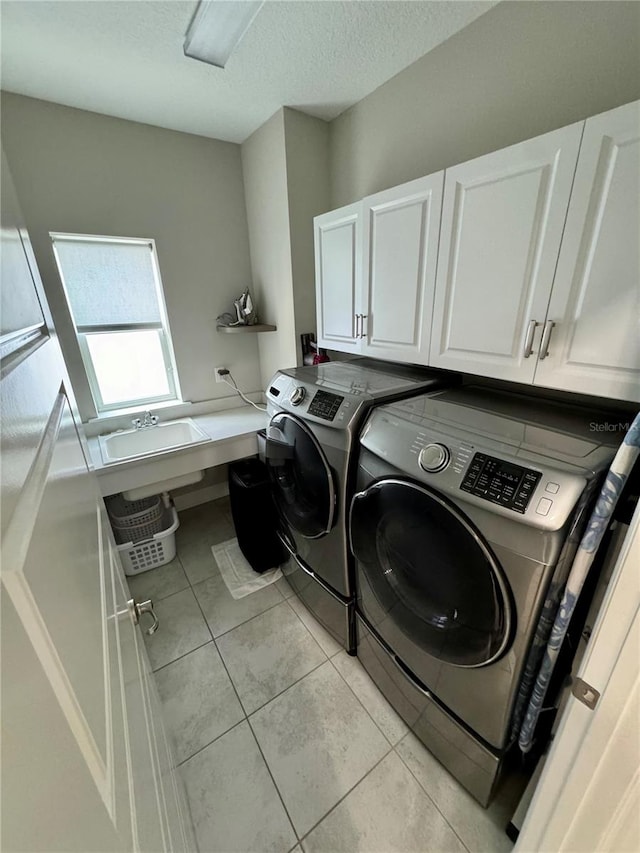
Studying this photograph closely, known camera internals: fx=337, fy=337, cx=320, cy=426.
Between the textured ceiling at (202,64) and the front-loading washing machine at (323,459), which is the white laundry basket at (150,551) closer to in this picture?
the front-loading washing machine at (323,459)

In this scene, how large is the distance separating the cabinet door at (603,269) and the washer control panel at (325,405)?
28.9 inches

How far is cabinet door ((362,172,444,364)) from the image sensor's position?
50.8 inches

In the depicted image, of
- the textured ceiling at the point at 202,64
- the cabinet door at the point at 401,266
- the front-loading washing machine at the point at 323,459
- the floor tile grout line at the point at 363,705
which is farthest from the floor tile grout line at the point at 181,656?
the textured ceiling at the point at 202,64

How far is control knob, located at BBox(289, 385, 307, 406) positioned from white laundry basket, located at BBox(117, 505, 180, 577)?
1.28 metres

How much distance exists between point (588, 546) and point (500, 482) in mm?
217

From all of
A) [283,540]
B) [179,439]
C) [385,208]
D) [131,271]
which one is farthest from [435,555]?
[131,271]

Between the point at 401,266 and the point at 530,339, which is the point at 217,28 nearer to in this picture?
the point at 401,266

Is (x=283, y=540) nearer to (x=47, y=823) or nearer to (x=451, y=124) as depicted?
(x=47, y=823)

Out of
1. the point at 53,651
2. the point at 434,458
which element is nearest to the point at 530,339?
the point at 434,458

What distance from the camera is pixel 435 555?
0.99 m

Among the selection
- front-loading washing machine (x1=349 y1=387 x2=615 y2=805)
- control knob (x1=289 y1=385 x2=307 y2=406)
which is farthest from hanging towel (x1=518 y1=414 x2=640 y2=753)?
control knob (x1=289 y1=385 x2=307 y2=406)

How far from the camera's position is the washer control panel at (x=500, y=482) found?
77 centimetres

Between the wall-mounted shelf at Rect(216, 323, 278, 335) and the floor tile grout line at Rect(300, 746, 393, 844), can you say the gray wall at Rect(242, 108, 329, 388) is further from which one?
the floor tile grout line at Rect(300, 746, 393, 844)

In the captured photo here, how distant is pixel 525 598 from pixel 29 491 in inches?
38.0
